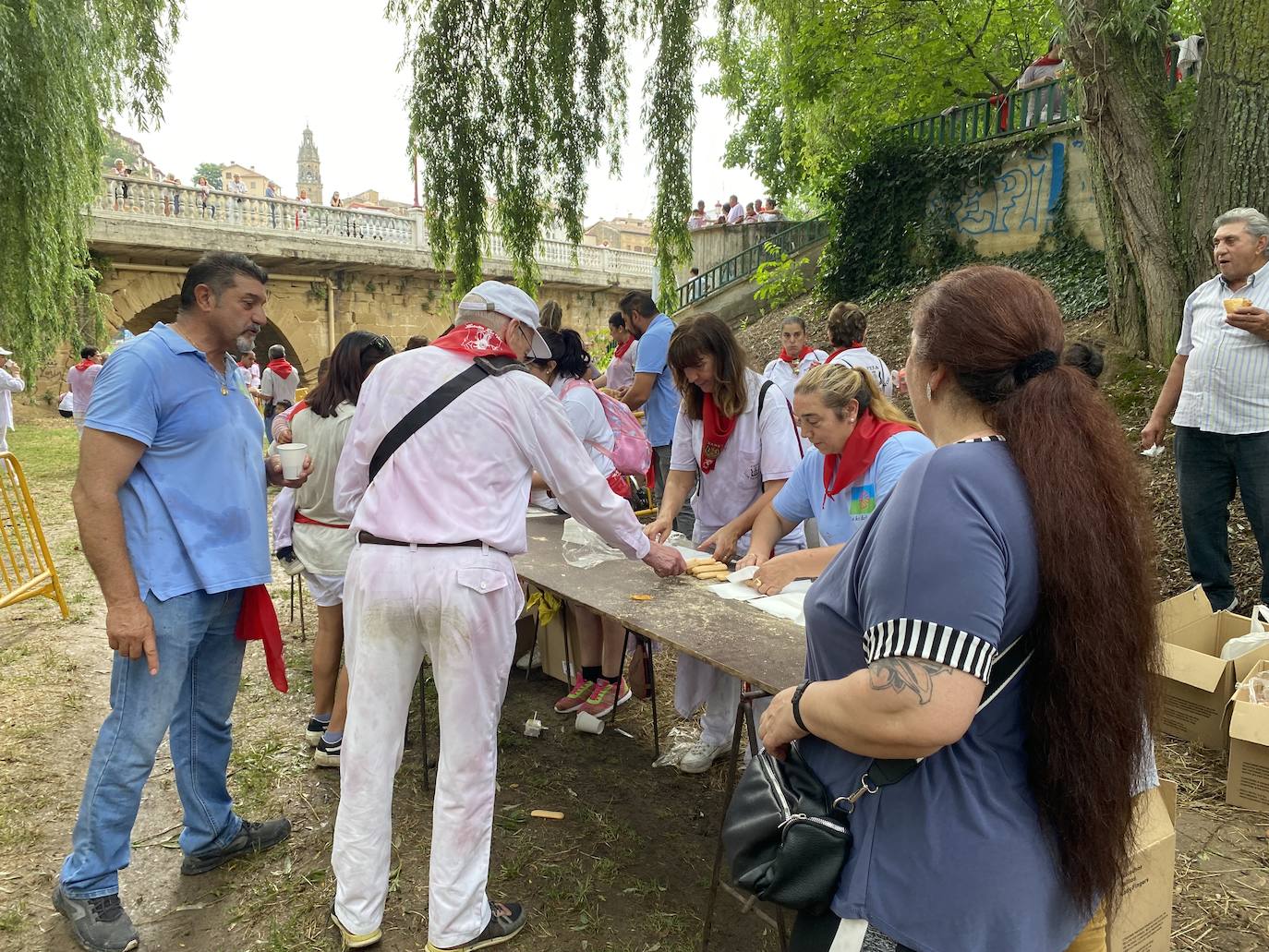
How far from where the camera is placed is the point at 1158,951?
6.95 ft

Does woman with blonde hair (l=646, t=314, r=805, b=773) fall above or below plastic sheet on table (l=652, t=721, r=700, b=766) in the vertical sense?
above

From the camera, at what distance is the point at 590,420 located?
13.8 feet

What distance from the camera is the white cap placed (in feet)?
8.62

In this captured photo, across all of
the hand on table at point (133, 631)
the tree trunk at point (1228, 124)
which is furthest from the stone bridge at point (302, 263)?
the hand on table at point (133, 631)

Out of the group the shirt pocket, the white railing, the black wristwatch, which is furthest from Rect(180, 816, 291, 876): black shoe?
the white railing

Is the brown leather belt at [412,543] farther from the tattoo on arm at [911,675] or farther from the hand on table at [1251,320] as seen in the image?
the hand on table at [1251,320]

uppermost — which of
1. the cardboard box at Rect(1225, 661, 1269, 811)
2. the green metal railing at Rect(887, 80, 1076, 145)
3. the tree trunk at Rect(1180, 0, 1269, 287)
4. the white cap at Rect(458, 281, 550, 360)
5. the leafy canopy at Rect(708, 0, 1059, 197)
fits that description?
A: the leafy canopy at Rect(708, 0, 1059, 197)

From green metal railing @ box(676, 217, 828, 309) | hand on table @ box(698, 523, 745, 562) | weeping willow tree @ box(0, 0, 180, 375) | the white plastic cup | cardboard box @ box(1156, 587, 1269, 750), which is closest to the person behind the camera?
the white plastic cup

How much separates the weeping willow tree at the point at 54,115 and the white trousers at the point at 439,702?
7.31 metres

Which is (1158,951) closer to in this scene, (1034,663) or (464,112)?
(1034,663)

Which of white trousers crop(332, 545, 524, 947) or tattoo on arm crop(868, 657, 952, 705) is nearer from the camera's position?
tattoo on arm crop(868, 657, 952, 705)

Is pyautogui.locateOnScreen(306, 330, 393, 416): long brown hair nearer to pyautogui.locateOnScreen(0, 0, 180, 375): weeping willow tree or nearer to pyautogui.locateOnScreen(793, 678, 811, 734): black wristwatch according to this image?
pyautogui.locateOnScreen(793, 678, 811, 734): black wristwatch

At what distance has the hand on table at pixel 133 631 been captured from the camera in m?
2.55

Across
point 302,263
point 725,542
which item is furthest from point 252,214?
point 725,542
